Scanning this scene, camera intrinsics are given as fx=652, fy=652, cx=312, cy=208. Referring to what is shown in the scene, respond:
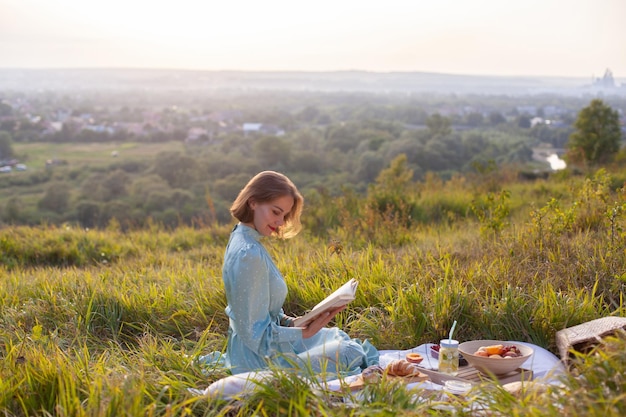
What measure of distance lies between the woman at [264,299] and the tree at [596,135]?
1710 cm

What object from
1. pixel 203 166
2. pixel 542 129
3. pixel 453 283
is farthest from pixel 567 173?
pixel 542 129

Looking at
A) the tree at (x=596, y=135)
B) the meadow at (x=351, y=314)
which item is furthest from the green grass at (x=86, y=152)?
the meadow at (x=351, y=314)

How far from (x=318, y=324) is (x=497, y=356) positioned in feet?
3.33

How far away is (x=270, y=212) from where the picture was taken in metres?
3.85

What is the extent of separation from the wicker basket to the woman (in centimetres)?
113

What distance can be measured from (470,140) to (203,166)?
20292mm

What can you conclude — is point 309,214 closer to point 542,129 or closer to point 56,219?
point 56,219

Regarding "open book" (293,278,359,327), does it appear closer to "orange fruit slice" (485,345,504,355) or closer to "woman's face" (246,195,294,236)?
"woman's face" (246,195,294,236)

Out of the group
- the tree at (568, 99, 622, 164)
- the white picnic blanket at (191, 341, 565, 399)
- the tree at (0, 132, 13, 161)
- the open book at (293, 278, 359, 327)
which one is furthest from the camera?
the tree at (0, 132, 13, 161)

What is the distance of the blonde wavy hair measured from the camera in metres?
3.82

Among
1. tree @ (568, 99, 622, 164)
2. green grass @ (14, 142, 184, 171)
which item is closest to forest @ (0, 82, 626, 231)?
green grass @ (14, 142, 184, 171)

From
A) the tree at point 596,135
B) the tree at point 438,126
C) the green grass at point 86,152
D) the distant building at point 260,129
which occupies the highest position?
the tree at point 596,135

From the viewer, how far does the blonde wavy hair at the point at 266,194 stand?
3818 mm

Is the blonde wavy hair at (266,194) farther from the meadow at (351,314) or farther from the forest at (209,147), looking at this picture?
the forest at (209,147)
